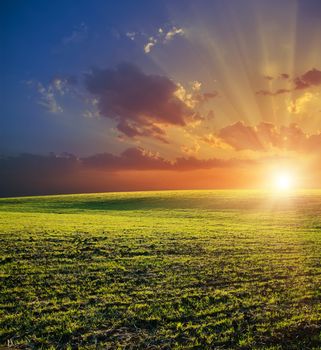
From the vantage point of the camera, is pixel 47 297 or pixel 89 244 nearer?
pixel 47 297

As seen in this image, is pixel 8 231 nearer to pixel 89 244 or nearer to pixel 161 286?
pixel 89 244

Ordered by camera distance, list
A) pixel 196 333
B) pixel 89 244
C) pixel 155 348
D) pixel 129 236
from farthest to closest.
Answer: pixel 129 236 → pixel 89 244 → pixel 196 333 → pixel 155 348

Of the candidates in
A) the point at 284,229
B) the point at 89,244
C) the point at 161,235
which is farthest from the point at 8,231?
the point at 284,229

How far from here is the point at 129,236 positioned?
28125 millimetres

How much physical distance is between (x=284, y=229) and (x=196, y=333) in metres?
28.9

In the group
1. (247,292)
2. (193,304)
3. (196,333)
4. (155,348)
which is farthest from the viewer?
(247,292)

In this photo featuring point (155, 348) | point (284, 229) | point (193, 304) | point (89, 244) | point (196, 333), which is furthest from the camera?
point (284, 229)

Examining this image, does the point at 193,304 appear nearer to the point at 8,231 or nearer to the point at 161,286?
the point at 161,286

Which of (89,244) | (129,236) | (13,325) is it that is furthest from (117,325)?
(129,236)

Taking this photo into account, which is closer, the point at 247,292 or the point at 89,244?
the point at 247,292

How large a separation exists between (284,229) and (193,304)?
26762 mm

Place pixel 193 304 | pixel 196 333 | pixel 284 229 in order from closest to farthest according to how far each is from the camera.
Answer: pixel 196 333 < pixel 193 304 < pixel 284 229

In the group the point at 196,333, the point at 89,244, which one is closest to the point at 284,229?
the point at 89,244

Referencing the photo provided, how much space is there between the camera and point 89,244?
2394 cm
